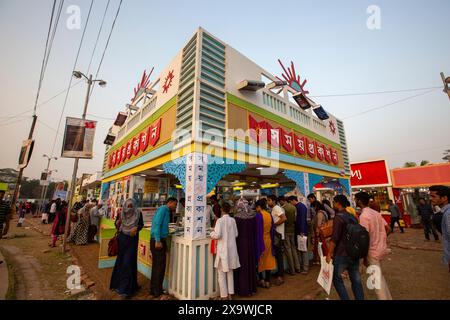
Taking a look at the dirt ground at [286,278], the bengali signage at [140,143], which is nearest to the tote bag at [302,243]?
the dirt ground at [286,278]

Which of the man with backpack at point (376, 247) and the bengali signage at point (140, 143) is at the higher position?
the bengali signage at point (140, 143)

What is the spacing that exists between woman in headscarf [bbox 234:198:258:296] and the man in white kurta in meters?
0.23

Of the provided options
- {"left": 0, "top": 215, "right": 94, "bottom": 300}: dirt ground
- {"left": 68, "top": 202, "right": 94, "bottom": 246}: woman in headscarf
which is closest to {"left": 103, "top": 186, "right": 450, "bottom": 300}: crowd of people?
{"left": 0, "top": 215, "right": 94, "bottom": 300}: dirt ground

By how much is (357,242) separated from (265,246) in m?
1.96

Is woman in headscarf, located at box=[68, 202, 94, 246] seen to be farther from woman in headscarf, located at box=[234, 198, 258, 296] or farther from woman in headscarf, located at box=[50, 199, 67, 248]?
woman in headscarf, located at box=[234, 198, 258, 296]

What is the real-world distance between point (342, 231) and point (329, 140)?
8.21m

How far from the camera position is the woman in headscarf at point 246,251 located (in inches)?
156

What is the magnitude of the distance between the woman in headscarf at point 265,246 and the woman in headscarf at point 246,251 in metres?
0.13

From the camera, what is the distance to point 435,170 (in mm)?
13164

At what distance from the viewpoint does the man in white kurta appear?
3754 mm

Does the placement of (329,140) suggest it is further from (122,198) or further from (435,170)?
(122,198)

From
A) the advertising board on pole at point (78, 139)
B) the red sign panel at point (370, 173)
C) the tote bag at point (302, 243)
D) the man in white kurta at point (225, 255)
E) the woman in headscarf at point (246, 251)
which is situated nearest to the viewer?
the man in white kurta at point (225, 255)

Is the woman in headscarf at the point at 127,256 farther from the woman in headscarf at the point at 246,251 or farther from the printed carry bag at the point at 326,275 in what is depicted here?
the printed carry bag at the point at 326,275

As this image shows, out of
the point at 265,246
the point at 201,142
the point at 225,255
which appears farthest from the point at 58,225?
the point at 265,246
